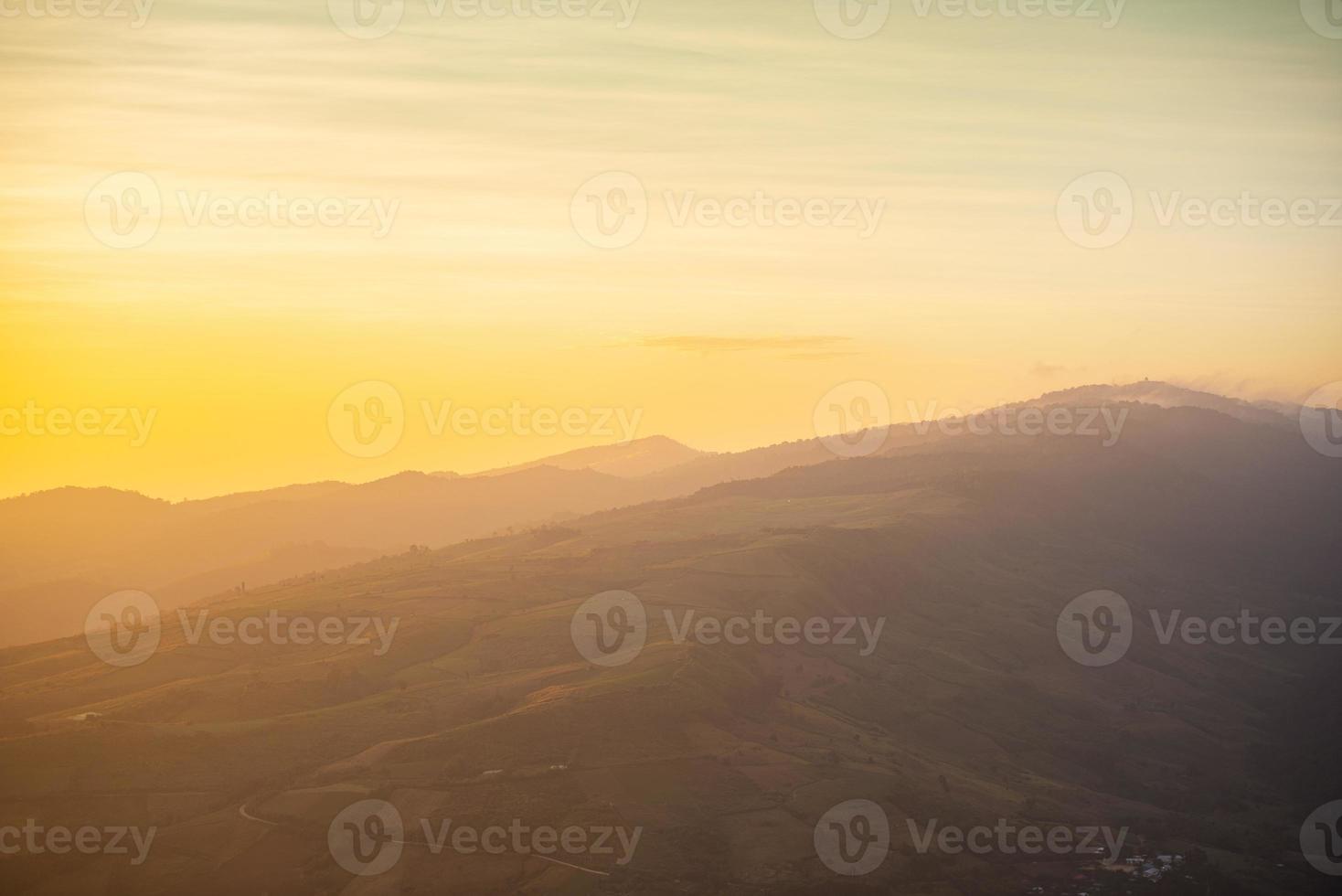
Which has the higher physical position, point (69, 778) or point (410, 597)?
point (410, 597)

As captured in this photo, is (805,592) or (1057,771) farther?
(805,592)

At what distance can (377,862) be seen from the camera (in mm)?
120812

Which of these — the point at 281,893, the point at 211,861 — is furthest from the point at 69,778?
the point at 281,893

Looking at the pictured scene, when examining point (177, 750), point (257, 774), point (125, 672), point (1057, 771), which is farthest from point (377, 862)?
point (1057, 771)

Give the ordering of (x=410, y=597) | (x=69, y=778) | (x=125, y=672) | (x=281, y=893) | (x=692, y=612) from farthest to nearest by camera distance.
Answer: (x=410, y=597) < (x=692, y=612) < (x=125, y=672) < (x=69, y=778) < (x=281, y=893)

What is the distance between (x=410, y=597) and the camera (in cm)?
19600

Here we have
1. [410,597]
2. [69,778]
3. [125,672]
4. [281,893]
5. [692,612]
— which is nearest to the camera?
[281,893]

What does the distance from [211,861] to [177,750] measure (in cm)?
2184

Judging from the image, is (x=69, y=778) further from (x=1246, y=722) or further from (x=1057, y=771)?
(x=1246, y=722)

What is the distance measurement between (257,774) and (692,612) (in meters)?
67.8

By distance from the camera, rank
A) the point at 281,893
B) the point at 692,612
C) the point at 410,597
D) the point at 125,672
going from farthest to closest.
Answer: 1. the point at 410,597
2. the point at 692,612
3. the point at 125,672
4. the point at 281,893

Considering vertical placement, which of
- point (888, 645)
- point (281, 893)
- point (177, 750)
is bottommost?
point (281, 893)

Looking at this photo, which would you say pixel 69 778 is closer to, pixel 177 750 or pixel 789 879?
pixel 177 750

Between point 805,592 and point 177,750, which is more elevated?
point 805,592
